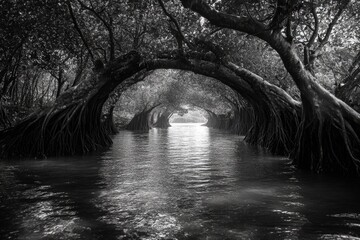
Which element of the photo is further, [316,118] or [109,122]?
[109,122]

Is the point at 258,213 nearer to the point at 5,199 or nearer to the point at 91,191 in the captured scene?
the point at 91,191

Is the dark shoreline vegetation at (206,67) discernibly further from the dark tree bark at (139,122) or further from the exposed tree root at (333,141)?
the dark tree bark at (139,122)

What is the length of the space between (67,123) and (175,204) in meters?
7.06

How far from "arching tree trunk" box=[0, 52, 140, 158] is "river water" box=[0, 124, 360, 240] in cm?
240

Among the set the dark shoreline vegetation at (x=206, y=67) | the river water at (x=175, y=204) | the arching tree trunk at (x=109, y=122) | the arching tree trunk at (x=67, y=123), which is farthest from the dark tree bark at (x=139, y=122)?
the river water at (x=175, y=204)

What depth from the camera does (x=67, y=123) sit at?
35.6 feet

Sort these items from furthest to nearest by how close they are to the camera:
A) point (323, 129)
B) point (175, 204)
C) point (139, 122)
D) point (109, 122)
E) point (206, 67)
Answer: point (139, 122)
point (109, 122)
point (206, 67)
point (323, 129)
point (175, 204)

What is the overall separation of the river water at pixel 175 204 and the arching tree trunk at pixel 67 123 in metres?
2.40

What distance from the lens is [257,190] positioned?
5789mm

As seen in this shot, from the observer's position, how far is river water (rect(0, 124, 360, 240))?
3719mm

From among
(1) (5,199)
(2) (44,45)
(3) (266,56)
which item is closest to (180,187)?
(1) (5,199)

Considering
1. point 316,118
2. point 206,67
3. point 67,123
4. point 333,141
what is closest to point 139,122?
point 206,67

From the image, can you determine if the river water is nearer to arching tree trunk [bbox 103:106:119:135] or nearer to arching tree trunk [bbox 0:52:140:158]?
arching tree trunk [bbox 0:52:140:158]

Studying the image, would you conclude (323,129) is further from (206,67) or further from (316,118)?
(206,67)
